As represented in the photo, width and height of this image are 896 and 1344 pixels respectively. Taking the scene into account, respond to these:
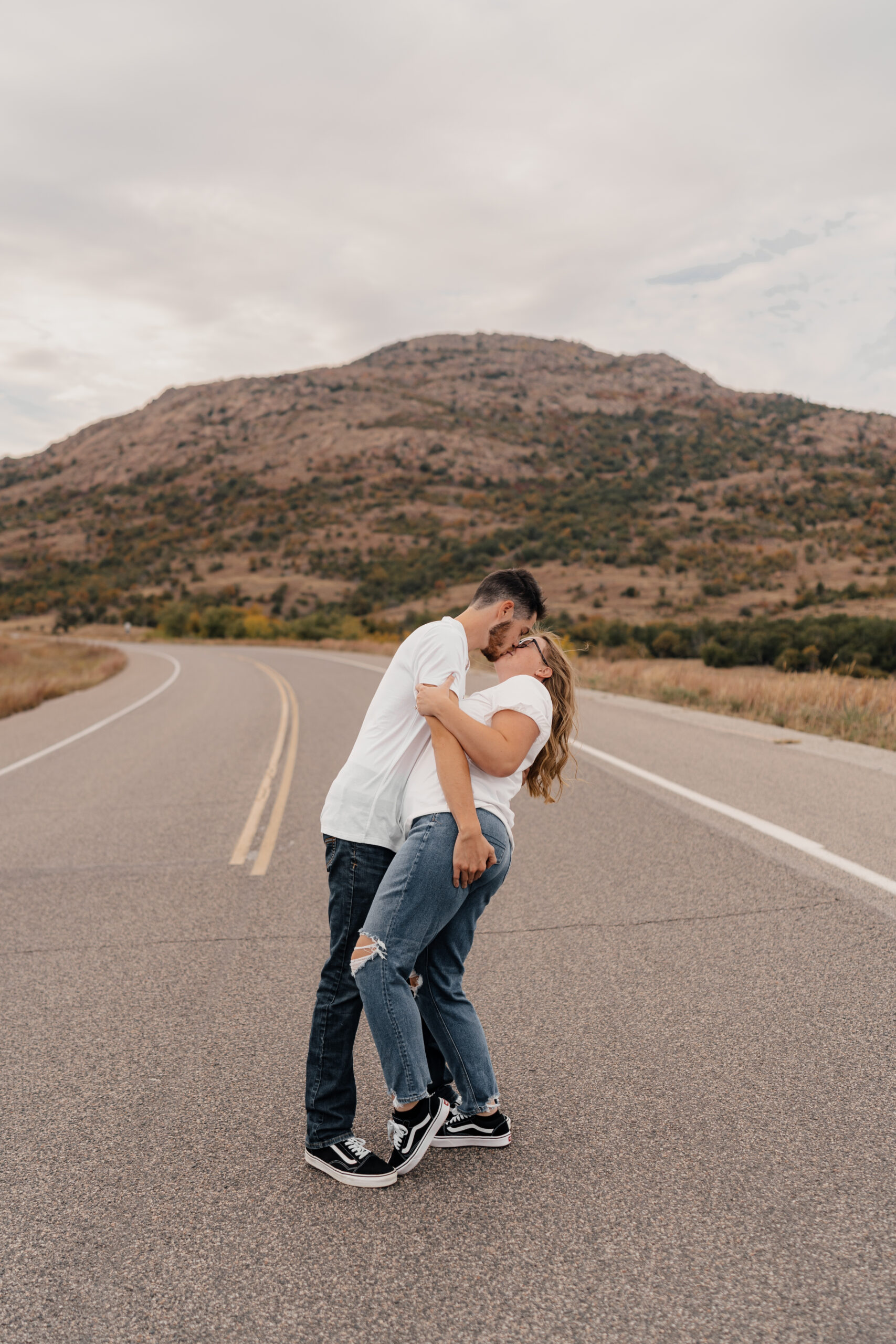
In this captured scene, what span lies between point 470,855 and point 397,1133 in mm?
951

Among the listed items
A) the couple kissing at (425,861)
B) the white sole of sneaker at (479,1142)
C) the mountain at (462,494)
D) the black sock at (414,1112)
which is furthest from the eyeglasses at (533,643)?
the mountain at (462,494)

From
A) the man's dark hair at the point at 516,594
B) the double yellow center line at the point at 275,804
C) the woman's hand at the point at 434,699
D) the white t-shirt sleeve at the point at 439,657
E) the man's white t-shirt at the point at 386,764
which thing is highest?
the man's dark hair at the point at 516,594

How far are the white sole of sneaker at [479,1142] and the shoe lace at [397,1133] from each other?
173mm

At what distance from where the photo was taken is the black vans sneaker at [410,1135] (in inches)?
112

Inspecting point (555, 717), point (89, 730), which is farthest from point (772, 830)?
point (89, 730)

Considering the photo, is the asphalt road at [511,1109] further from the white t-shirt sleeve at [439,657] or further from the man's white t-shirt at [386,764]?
the white t-shirt sleeve at [439,657]

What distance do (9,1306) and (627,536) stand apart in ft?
225

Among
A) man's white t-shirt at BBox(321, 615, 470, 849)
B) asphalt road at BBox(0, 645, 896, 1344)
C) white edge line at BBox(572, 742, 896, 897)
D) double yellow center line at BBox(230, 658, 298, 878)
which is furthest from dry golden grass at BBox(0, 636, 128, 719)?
man's white t-shirt at BBox(321, 615, 470, 849)

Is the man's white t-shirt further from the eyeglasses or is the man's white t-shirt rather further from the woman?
the eyeglasses

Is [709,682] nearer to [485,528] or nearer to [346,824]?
[346,824]

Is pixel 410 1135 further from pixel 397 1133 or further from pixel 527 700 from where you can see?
pixel 527 700

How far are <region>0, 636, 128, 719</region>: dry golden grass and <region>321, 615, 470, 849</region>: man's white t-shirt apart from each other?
17.2 meters

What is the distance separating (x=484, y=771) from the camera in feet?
8.98

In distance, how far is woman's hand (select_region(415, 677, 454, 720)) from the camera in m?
2.59
